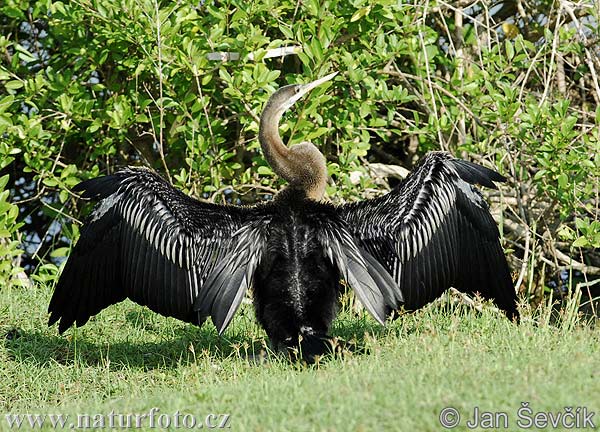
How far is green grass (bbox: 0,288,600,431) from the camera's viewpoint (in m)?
3.96

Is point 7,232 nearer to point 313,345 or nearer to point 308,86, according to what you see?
point 308,86

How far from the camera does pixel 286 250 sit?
5746 millimetres

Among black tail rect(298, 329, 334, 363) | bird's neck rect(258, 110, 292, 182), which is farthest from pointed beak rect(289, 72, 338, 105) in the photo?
black tail rect(298, 329, 334, 363)

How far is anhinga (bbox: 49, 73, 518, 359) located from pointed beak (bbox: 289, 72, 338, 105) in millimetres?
927

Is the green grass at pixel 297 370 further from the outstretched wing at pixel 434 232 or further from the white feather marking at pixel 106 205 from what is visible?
the white feather marking at pixel 106 205

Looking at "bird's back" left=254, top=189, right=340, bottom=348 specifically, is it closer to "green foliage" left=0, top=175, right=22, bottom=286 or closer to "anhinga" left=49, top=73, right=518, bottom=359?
"anhinga" left=49, top=73, right=518, bottom=359

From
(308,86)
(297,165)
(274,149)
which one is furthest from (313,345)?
(308,86)

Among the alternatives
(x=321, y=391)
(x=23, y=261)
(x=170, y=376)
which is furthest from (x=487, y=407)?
(x=23, y=261)

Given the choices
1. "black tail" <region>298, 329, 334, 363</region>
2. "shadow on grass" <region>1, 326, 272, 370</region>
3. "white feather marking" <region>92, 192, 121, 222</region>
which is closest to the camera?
"black tail" <region>298, 329, 334, 363</region>

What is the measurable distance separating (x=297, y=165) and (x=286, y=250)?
793 millimetres

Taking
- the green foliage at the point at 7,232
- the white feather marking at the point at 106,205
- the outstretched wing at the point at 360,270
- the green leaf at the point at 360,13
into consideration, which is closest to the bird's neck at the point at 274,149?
the outstretched wing at the point at 360,270

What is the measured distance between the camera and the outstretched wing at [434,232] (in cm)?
580

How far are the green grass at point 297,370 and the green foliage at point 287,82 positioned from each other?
4.03 feet

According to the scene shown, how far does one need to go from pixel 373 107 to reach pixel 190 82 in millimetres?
1439
